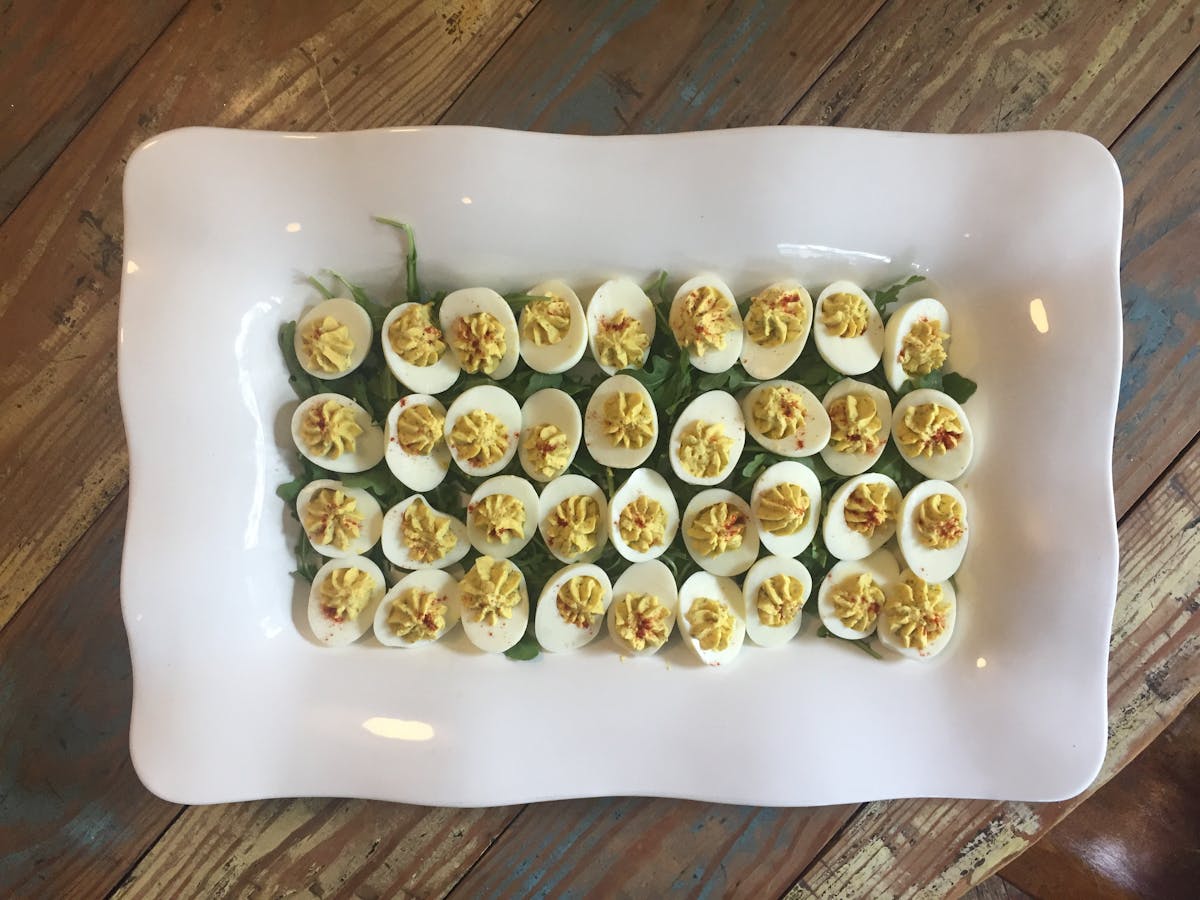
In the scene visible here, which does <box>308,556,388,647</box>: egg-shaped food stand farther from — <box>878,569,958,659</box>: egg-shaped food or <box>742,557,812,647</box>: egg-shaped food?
<box>878,569,958,659</box>: egg-shaped food

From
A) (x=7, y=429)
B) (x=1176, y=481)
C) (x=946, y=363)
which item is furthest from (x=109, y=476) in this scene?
(x=1176, y=481)

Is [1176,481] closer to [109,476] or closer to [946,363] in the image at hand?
[946,363]

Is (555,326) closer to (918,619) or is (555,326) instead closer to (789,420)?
(789,420)

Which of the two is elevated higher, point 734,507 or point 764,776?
point 734,507

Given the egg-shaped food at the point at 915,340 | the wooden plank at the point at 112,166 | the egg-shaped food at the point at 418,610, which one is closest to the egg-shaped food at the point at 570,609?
the egg-shaped food at the point at 418,610

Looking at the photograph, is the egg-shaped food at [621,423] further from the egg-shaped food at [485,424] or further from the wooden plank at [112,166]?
the wooden plank at [112,166]

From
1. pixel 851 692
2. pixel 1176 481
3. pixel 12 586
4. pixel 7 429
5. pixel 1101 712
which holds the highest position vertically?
pixel 1176 481
